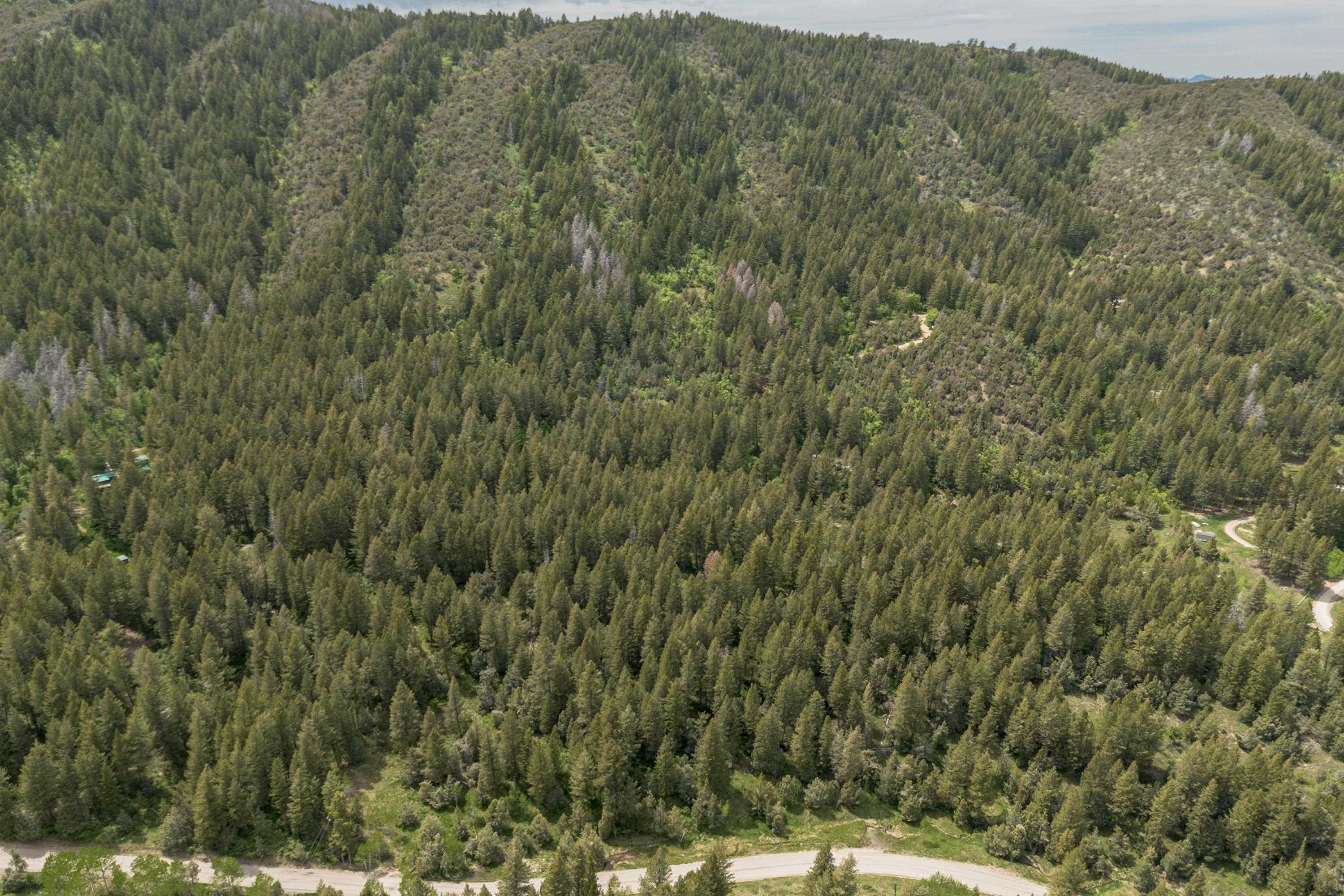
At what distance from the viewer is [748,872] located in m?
68.2

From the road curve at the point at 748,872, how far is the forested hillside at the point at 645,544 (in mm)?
1638

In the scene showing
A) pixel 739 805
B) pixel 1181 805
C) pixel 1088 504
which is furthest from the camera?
pixel 1088 504

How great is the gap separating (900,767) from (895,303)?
115132 mm

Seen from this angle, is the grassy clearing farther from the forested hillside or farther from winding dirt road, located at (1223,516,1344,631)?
winding dirt road, located at (1223,516,1344,631)

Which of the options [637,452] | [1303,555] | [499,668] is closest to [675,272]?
[637,452]

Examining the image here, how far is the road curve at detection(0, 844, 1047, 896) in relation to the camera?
2566 inches

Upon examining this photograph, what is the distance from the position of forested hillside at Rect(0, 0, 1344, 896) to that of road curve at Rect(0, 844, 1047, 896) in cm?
164

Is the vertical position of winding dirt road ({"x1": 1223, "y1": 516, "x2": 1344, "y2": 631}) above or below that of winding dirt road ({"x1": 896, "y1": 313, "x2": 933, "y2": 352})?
below

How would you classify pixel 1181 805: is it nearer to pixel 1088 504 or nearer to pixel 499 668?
pixel 1088 504

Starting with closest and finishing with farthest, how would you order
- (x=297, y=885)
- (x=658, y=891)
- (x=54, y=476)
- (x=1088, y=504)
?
(x=658, y=891), (x=297, y=885), (x=54, y=476), (x=1088, y=504)

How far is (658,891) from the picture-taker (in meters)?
56.8

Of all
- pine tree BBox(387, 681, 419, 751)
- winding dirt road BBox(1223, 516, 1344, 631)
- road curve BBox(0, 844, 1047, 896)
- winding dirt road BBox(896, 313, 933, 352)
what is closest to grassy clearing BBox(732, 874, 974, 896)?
road curve BBox(0, 844, 1047, 896)

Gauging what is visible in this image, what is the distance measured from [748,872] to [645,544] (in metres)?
44.5

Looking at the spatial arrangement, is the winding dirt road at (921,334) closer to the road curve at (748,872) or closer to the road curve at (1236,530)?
the road curve at (1236,530)
